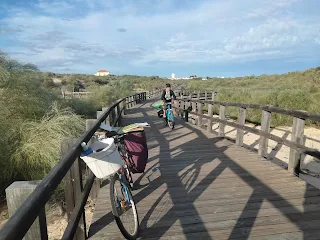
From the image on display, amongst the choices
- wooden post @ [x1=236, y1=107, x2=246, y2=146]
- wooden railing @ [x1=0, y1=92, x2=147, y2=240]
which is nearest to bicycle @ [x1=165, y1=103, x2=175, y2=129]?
wooden post @ [x1=236, y1=107, x2=246, y2=146]

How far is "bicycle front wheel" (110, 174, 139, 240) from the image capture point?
2922 mm

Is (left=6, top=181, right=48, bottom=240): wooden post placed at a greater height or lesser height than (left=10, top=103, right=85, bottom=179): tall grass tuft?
greater

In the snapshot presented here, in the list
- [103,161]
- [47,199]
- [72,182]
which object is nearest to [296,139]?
[103,161]

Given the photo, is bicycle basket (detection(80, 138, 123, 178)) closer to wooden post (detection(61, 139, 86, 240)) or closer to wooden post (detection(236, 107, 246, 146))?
wooden post (detection(61, 139, 86, 240))

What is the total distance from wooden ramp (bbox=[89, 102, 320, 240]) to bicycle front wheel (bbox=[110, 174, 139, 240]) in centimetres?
13

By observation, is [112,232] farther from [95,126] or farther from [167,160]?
[167,160]

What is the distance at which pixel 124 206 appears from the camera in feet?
10.1

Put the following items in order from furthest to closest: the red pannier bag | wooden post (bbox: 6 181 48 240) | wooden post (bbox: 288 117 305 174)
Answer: wooden post (bbox: 288 117 305 174)
the red pannier bag
wooden post (bbox: 6 181 48 240)

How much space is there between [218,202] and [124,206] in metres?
1.35

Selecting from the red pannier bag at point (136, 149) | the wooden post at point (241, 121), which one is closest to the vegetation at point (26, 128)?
the red pannier bag at point (136, 149)

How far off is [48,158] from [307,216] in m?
4.87

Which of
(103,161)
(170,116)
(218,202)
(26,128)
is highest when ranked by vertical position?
(103,161)

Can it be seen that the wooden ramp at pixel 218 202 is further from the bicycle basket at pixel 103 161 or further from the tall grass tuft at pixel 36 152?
the tall grass tuft at pixel 36 152

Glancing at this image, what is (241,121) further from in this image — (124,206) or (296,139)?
(124,206)
